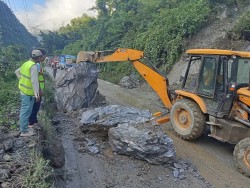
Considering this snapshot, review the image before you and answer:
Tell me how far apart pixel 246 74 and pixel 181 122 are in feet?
6.15

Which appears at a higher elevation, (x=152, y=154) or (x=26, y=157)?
(x=26, y=157)

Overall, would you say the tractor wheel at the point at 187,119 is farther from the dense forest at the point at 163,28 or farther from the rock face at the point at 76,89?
the dense forest at the point at 163,28

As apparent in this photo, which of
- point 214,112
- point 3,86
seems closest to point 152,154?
point 214,112

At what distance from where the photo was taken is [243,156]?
5.49m

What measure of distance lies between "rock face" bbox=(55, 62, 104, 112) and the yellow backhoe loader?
264 cm

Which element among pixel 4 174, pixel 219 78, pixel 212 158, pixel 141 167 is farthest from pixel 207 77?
pixel 4 174

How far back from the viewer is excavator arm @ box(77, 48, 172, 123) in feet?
27.7

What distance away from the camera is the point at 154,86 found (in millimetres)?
8609

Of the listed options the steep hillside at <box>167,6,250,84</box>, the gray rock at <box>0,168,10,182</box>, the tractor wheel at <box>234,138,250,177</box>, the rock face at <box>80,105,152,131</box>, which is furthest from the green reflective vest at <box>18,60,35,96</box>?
the steep hillside at <box>167,6,250,84</box>

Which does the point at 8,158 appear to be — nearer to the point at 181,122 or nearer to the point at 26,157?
the point at 26,157

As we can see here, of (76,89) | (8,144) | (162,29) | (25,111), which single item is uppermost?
(162,29)

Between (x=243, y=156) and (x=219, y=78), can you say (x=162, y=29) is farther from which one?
(x=243, y=156)

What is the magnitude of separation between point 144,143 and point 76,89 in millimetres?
4033

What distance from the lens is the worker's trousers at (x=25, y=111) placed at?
515 cm
